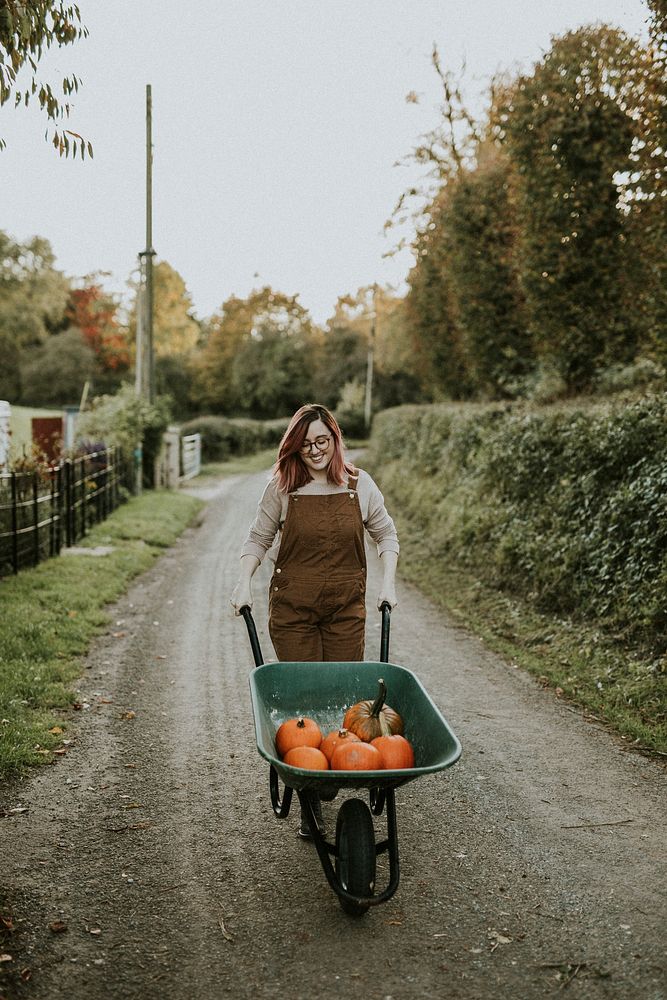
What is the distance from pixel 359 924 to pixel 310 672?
1.01 m

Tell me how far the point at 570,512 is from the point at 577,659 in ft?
7.69

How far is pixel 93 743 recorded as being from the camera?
5.36 meters

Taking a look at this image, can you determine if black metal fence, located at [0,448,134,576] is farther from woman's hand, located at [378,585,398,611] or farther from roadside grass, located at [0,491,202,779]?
woman's hand, located at [378,585,398,611]

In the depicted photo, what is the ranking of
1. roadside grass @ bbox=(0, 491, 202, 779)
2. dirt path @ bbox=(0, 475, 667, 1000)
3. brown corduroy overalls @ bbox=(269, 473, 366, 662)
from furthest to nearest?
roadside grass @ bbox=(0, 491, 202, 779)
brown corduroy overalls @ bbox=(269, 473, 366, 662)
dirt path @ bbox=(0, 475, 667, 1000)

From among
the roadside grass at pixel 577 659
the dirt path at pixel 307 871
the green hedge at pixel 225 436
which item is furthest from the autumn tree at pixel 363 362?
the dirt path at pixel 307 871

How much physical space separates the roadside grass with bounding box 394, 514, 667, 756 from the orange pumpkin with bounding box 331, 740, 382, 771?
8.97 feet

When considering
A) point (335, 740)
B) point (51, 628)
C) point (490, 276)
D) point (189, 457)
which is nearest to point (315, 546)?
point (335, 740)

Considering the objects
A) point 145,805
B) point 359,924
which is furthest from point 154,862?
point 359,924

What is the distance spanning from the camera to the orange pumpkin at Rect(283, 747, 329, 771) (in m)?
3.18

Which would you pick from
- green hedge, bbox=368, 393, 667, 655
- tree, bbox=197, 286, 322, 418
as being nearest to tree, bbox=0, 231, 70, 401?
tree, bbox=197, 286, 322, 418

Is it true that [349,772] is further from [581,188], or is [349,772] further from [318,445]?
[581,188]

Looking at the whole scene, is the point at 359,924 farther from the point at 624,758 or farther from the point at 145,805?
the point at 624,758

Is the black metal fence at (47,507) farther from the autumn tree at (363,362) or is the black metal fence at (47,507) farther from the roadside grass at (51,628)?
the autumn tree at (363,362)

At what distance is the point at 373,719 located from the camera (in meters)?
3.42
